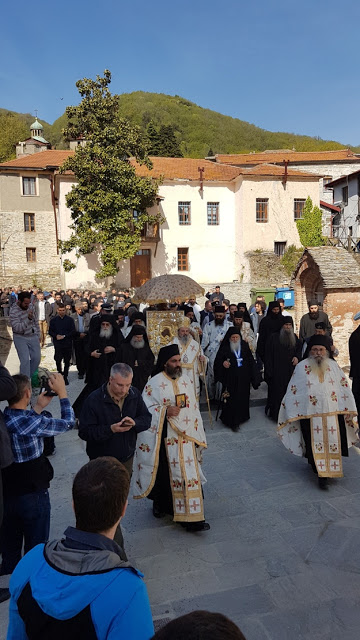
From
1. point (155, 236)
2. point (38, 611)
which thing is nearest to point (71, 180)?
point (155, 236)

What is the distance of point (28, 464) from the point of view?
3.57 m

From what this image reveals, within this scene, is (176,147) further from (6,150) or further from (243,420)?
(243,420)

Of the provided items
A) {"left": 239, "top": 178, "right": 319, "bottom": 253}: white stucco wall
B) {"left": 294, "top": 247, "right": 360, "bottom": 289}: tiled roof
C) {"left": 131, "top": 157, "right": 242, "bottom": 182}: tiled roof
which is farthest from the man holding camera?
{"left": 239, "top": 178, "right": 319, "bottom": 253}: white stucco wall

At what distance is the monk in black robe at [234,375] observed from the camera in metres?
8.03

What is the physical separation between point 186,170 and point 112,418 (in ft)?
105

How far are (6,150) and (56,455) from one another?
188ft

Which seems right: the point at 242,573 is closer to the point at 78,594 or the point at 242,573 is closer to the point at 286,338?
the point at 78,594

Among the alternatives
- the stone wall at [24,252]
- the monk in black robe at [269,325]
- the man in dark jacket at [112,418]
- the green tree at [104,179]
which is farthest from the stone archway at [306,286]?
the stone wall at [24,252]

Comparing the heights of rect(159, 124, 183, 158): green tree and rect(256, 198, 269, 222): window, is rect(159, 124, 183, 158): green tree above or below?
above

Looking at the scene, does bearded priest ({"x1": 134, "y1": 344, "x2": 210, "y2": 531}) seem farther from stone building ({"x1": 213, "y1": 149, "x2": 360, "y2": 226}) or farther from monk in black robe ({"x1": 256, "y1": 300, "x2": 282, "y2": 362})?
stone building ({"x1": 213, "y1": 149, "x2": 360, "y2": 226})

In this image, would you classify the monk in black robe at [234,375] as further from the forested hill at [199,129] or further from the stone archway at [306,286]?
the forested hill at [199,129]

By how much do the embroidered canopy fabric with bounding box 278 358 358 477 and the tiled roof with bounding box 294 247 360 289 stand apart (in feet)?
20.1

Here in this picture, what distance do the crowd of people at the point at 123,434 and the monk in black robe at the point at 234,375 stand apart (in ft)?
0.07

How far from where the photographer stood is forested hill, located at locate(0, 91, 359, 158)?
76875 millimetres
